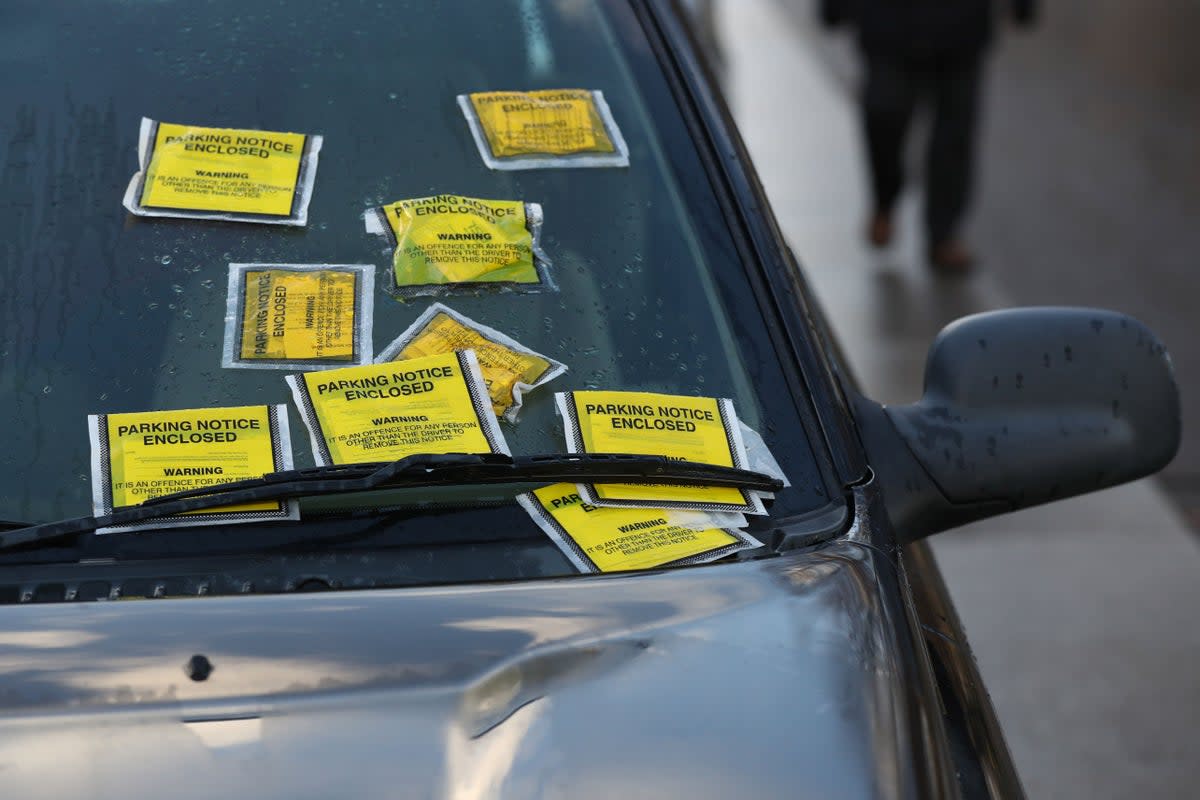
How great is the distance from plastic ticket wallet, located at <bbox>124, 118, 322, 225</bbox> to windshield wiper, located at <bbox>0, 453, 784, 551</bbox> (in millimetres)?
449

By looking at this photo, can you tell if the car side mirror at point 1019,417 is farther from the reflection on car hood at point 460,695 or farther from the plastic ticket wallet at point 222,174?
the plastic ticket wallet at point 222,174

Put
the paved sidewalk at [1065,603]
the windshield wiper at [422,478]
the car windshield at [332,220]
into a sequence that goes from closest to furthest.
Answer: the windshield wiper at [422,478] → the car windshield at [332,220] → the paved sidewalk at [1065,603]

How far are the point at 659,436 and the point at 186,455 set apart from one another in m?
0.53

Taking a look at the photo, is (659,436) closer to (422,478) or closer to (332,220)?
(422,478)

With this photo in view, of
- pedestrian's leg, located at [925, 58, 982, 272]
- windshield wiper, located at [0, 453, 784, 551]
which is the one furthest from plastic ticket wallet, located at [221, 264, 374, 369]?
pedestrian's leg, located at [925, 58, 982, 272]

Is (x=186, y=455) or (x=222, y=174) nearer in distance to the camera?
(x=186, y=455)

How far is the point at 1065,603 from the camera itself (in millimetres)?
4254

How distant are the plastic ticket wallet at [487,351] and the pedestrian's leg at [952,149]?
4.98m

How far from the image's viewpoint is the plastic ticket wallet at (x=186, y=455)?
1.62 meters

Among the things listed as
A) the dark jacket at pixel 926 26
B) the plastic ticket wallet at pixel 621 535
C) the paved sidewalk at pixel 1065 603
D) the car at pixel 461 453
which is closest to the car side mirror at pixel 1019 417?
the car at pixel 461 453

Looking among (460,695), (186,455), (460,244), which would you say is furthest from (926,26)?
(460,695)

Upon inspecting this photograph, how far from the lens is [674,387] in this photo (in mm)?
1845

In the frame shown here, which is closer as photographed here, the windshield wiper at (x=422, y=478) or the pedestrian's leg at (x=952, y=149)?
the windshield wiper at (x=422, y=478)

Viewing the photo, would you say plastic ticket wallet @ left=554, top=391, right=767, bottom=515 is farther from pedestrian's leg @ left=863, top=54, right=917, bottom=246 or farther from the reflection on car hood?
pedestrian's leg @ left=863, top=54, right=917, bottom=246
